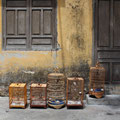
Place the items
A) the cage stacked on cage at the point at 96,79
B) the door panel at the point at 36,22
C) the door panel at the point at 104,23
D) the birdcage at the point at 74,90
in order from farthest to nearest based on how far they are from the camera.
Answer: the door panel at the point at 36,22 → the door panel at the point at 104,23 → the cage stacked on cage at the point at 96,79 → the birdcage at the point at 74,90

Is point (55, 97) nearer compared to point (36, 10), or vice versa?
point (55, 97)

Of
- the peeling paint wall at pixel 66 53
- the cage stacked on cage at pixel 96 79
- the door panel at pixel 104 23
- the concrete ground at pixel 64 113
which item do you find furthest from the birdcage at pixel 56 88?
the door panel at pixel 104 23

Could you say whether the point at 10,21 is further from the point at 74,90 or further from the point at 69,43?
the point at 74,90

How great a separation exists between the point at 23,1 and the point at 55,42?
1.84 meters

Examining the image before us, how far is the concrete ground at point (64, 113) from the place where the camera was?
17.6ft

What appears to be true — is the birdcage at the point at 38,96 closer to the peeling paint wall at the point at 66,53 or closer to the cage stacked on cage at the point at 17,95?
the cage stacked on cage at the point at 17,95

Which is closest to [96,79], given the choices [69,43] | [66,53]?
[66,53]

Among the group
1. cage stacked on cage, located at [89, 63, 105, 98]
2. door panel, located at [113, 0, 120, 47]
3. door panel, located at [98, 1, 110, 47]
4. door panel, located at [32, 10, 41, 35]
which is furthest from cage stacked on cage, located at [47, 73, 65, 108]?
door panel, located at [113, 0, 120, 47]

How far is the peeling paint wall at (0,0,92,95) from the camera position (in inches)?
276

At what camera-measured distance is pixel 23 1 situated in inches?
279

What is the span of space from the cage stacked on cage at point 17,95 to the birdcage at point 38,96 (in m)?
0.25

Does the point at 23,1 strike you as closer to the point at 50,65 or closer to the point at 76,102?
the point at 50,65

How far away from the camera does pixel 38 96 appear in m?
6.29

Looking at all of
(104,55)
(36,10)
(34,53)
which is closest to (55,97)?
(34,53)
